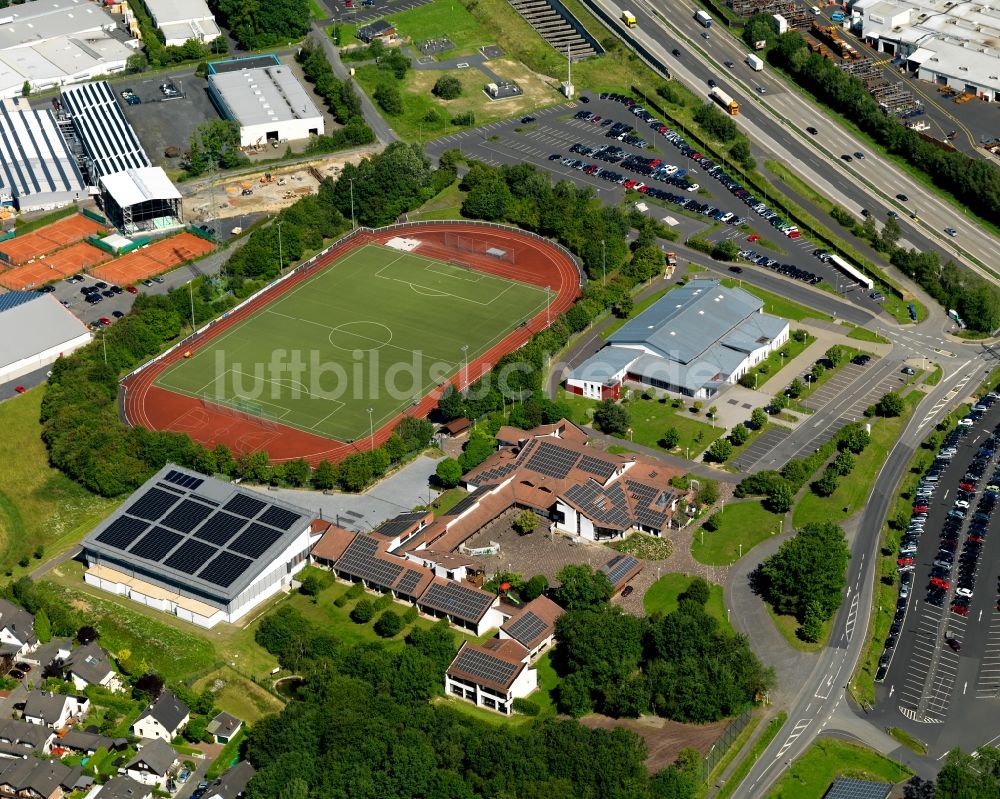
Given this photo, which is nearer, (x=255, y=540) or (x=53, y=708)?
→ (x=53, y=708)

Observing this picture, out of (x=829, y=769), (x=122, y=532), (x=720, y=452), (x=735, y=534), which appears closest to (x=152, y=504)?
(x=122, y=532)

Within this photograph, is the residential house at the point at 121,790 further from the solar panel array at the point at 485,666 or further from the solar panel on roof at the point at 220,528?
the solar panel on roof at the point at 220,528

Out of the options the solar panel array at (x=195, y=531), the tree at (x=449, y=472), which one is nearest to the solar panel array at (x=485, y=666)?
the solar panel array at (x=195, y=531)

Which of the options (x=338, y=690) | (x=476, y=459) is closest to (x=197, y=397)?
(x=476, y=459)

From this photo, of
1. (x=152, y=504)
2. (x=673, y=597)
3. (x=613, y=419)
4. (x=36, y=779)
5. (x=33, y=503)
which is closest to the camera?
(x=36, y=779)

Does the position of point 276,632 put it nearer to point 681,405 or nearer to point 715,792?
point 715,792

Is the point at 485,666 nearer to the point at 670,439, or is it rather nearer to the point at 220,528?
the point at 220,528

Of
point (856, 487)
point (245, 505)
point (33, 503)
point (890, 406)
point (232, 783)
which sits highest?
point (890, 406)
